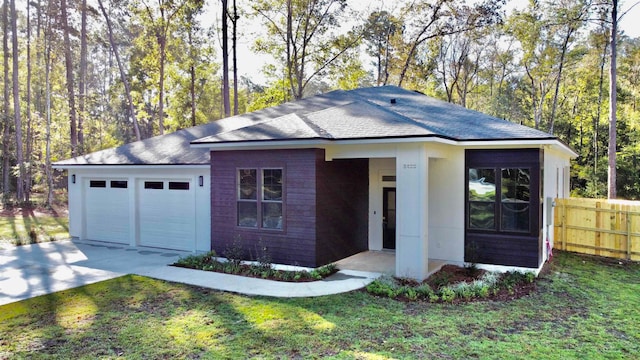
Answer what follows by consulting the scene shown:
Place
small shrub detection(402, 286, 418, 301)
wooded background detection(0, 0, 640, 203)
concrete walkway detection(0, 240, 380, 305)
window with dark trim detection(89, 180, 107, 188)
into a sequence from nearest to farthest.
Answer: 1. small shrub detection(402, 286, 418, 301)
2. concrete walkway detection(0, 240, 380, 305)
3. window with dark trim detection(89, 180, 107, 188)
4. wooded background detection(0, 0, 640, 203)

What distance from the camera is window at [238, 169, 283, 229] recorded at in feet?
30.5

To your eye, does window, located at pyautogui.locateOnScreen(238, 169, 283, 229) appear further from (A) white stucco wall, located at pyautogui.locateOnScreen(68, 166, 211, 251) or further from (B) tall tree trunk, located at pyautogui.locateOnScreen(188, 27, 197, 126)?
(B) tall tree trunk, located at pyautogui.locateOnScreen(188, 27, 197, 126)

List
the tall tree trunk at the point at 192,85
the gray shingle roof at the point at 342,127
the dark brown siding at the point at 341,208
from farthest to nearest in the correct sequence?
1. the tall tree trunk at the point at 192,85
2. the dark brown siding at the point at 341,208
3. the gray shingle roof at the point at 342,127

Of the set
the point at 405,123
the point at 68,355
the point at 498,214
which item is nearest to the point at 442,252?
the point at 498,214

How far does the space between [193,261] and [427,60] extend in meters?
24.9

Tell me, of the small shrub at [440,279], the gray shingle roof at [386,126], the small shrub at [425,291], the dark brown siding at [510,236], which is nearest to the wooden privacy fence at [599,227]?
the dark brown siding at [510,236]

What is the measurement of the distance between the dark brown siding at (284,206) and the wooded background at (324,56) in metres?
12.6

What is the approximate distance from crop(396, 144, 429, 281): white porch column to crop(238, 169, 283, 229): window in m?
2.64

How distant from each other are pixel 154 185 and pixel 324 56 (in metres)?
16.9

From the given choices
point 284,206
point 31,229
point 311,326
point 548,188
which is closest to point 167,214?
point 284,206

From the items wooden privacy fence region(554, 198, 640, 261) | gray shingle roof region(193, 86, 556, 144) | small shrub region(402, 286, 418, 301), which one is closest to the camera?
small shrub region(402, 286, 418, 301)

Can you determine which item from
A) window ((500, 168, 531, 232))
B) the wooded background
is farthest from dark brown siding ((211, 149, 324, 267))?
the wooded background

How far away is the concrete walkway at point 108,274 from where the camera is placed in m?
7.75

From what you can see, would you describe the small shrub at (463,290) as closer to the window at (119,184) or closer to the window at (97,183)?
the window at (119,184)
